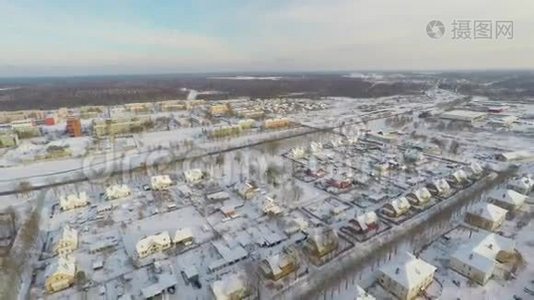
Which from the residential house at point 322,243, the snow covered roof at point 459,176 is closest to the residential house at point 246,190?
the residential house at point 322,243

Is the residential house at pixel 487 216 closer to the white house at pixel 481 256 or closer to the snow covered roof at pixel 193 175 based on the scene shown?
the white house at pixel 481 256

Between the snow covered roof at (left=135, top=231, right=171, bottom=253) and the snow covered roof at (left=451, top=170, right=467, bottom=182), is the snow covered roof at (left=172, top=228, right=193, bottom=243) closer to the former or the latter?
the snow covered roof at (left=135, top=231, right=171, bottom=253)

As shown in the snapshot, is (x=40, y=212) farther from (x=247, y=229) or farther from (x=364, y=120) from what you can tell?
(x=364, y=120)

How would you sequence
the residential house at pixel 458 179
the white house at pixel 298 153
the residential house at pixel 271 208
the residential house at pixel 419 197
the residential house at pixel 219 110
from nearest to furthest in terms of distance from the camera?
1. the residential house at pixel 271 208
2. the residential house at pixel 419 197
3. the residential house at pixel 458 179
4. the white house at pixel 298 153
5. the residential house at pixel 219 110

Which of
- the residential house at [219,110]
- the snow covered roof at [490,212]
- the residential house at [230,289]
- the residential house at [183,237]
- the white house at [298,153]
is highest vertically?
the residential house at [219,110]

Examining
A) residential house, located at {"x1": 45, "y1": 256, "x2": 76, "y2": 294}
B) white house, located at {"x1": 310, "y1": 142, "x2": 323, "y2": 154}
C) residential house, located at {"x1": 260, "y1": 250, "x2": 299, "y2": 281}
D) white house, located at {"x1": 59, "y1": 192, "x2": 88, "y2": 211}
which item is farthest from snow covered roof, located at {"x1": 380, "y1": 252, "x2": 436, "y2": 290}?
white house, located at {"x1": 59, "y1": 192, "x2": 88, "y2": 211}

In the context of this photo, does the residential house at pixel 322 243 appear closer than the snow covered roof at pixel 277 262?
No

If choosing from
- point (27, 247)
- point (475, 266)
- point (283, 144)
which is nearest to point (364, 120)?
point (283, 144)

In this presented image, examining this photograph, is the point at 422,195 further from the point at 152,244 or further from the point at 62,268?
the point at 62,268
